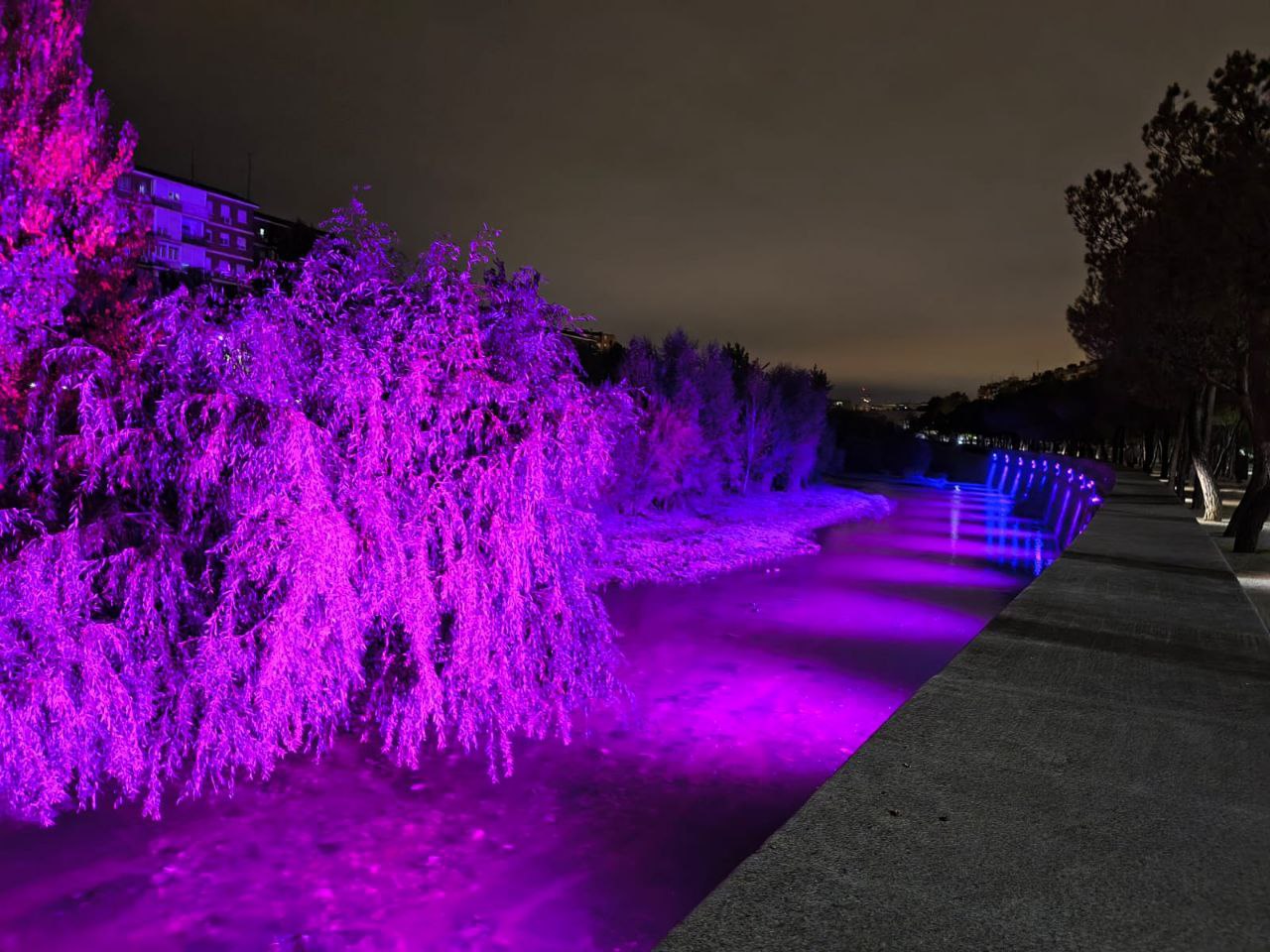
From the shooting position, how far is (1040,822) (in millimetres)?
3303

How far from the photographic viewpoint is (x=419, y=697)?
6.65 m

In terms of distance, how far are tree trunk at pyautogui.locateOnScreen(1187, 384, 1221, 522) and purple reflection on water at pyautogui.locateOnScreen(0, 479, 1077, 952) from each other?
13341mm

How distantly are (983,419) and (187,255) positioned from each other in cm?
7010

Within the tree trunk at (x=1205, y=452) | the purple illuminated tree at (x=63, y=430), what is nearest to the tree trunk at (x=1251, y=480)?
the tree trunk at (x=1205, y=452)

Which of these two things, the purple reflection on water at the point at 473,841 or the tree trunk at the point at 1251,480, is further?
the tree trunk at the point at 1251,480

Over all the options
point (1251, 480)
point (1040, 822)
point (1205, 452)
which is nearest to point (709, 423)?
point (1205, 452)

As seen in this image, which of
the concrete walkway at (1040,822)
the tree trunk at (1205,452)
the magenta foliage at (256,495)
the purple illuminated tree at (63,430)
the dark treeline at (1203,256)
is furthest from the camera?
the tree trunk at (1205,452)

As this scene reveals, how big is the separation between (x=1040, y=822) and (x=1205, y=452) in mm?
21295

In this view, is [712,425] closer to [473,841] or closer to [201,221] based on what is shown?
[473,841]

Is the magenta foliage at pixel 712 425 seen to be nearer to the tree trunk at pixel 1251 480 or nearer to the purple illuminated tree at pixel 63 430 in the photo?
the tree trunk at pixel 1251 480

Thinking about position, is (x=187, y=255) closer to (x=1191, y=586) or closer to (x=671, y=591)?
(x=671, y=591)

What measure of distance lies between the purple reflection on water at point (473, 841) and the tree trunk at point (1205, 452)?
1334 cm

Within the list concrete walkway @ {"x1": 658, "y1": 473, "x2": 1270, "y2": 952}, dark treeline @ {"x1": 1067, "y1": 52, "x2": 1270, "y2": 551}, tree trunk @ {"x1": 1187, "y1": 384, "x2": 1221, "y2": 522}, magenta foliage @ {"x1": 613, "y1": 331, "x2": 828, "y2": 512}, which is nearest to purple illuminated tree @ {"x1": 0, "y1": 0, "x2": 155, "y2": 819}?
concrete walkway @ {"x1": 658, "y1": 473, "x2": 1270, "y2": 952}

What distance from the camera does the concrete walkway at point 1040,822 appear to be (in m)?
2.62
